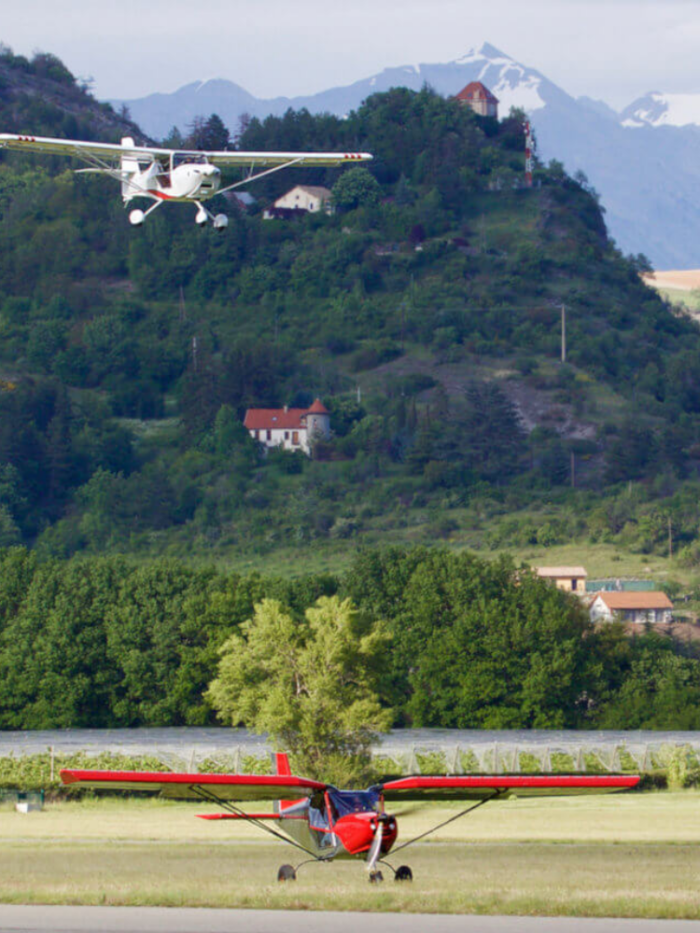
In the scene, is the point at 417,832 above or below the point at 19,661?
above

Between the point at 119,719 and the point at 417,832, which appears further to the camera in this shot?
the point at 119,719

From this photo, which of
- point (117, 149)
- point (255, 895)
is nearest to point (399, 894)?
point (255, 895)

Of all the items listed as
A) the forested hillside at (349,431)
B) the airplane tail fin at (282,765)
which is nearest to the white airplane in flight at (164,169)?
the airplane tail fin at (282,765)

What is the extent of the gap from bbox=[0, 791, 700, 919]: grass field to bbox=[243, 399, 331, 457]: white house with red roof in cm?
12109

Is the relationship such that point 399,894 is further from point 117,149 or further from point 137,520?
point 137,520

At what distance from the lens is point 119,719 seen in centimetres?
7831

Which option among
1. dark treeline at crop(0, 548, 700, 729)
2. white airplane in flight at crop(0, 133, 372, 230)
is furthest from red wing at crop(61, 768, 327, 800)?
dark treeline at crop(0, 548, 700, 729)

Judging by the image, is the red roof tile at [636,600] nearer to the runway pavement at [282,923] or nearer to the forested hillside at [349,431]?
the forested hillside at [349,431]

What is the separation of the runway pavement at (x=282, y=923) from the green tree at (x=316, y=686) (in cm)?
2806

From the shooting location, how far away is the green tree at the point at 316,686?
5269 cm

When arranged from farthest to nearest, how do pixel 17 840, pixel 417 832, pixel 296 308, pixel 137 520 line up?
pixel 296 308 < pixel 137 520 < pixel 417 832 < pixel 17 840

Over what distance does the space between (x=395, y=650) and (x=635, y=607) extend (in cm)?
3455

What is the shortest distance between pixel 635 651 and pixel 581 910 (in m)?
59.1

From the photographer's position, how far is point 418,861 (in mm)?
33562
